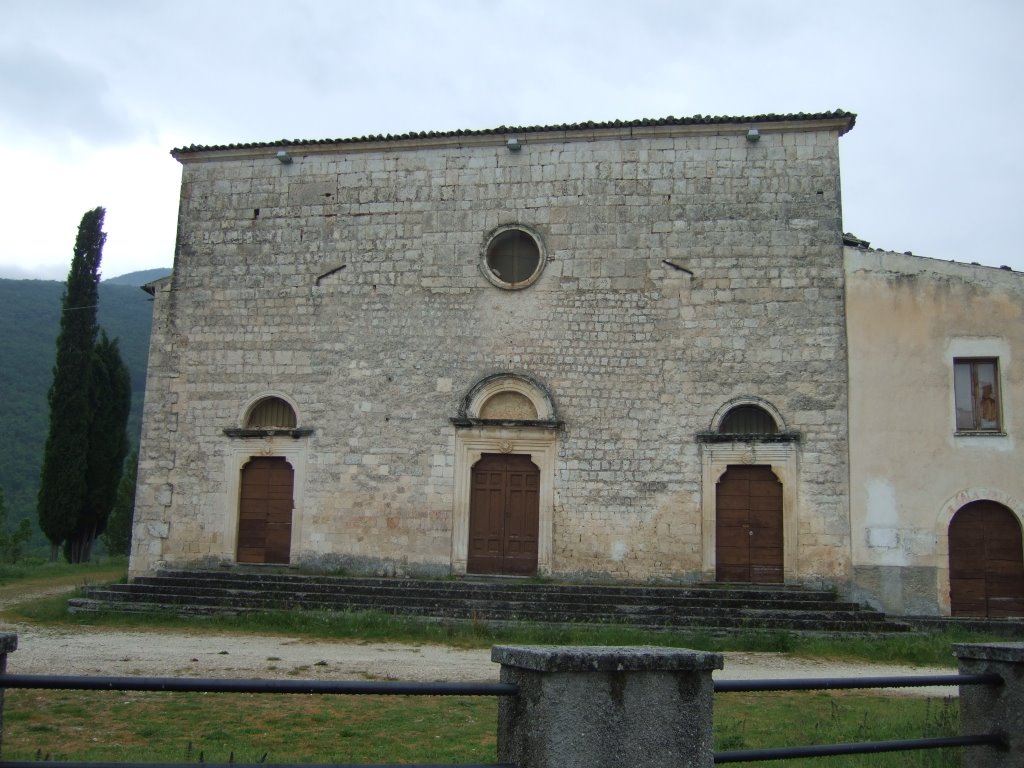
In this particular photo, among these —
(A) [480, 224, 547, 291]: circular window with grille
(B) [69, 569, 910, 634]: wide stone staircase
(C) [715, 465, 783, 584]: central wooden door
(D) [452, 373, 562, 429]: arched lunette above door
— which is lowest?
(B) [69, 569, 910, 634]: wide stone staircase

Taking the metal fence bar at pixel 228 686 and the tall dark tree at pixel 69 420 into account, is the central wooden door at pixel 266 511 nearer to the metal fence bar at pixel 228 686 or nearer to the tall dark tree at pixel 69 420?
the tall dark tree at pixel 69 420

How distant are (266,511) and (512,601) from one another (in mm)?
5477

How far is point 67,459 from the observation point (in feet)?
93.9

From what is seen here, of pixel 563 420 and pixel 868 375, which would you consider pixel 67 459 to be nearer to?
pixel 563 420

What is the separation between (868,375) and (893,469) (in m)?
1.69

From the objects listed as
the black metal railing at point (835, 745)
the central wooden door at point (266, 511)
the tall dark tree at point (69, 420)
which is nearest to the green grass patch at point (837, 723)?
the black metal railing at point (835, 745)

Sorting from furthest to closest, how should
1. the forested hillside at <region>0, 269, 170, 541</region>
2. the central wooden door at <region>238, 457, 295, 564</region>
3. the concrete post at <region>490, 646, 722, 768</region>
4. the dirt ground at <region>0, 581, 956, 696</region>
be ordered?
the forested hillside at <region>0, 269, 170, 541</region> < the central wooden door at <region>238, 457, 295, 564</region> < the dirt ground at <region>0, 581, 956, 696</region> < the concrete post at <region>490, 646, 722, 768</region>

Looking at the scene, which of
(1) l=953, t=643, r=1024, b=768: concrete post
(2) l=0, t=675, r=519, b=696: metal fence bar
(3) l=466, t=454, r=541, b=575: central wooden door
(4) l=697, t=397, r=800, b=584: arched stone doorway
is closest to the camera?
(2) l=0, t=675, r=519, b=696: metal fence bar

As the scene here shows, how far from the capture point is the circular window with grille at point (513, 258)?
1819 centimetres

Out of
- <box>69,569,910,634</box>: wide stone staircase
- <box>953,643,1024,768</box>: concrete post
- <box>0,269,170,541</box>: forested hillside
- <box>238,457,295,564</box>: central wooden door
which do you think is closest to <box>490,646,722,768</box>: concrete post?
<box>953,643,1024,768</box>: concrete post

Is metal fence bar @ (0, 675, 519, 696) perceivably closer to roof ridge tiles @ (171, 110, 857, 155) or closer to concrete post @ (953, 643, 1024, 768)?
concrete post @ (953, 643, 1024, 768)

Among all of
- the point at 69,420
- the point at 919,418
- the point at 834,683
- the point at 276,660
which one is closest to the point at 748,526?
the point at 919,418

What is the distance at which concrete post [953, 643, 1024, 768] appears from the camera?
16.3 feet

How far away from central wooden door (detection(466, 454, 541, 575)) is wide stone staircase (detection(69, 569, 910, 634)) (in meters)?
0.46
